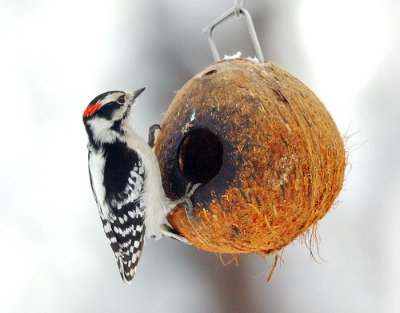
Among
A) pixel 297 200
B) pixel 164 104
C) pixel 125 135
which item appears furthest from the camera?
pixel 164 104

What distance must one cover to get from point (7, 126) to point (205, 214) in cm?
351

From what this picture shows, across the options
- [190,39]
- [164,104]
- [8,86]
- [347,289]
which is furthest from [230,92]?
[347,289]

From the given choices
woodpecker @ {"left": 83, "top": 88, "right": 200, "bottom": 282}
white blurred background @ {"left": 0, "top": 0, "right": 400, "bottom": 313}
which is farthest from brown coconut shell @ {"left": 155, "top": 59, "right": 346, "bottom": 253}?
white blurred background @ {"left": 0, "top": 0, "right": 400, "bottom": 313}

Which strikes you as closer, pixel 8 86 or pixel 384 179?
pixel 8 86

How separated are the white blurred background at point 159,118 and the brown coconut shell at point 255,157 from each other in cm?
239

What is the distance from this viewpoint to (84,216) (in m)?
5.36

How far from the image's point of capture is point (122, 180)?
9.71 feet

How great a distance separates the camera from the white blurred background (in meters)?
5.29

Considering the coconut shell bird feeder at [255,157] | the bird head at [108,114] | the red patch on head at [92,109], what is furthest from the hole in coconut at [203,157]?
the red patch on head at [92,109]

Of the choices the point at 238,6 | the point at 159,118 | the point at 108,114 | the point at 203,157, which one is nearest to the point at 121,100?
the point at 108,114

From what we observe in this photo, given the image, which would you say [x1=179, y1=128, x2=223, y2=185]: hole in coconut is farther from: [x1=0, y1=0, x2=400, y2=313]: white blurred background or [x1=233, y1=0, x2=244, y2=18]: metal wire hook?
[x1=0, y1=0, x2=400, y2=313]: white blurred background

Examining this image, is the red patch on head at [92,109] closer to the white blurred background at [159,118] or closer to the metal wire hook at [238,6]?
the metal wire hook at [238,6]

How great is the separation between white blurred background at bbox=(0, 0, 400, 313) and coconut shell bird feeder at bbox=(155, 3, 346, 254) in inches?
94.3

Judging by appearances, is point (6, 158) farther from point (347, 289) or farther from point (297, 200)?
point (347, 289)
